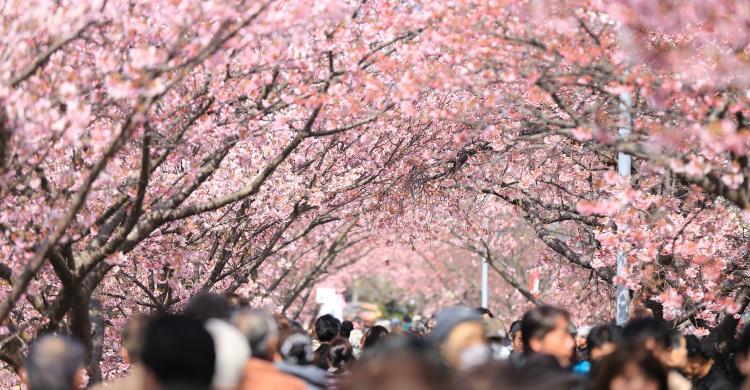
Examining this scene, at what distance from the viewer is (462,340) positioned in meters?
5.95

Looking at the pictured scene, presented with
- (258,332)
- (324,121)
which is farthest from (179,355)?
(324,121)

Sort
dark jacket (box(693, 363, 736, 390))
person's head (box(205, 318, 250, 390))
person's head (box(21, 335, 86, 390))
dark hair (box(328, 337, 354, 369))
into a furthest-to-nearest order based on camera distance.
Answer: dark hair (box(328, 337, 354, 369)) < dark jacket (box(693, 363, 736, 390)) < person's head (box(21, 335, 86, 390)) < person's head (box(205, 318, 250, 390))

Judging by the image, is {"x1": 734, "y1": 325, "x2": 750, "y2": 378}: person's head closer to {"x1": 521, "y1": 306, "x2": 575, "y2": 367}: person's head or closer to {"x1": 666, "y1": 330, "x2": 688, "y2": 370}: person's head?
{"x1": 666, "y1": 330, "x2": 688, "y2": 370}: person's head

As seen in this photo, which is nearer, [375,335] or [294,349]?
[294,349]

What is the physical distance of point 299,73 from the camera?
9227 mm

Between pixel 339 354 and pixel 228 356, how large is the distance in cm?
347

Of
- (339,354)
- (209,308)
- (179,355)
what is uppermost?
(339,354)

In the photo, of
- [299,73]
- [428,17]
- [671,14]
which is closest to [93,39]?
[299,73]

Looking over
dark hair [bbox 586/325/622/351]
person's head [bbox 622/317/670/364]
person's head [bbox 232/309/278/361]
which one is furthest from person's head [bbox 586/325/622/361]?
person's head [bbox 232/309/278/361]

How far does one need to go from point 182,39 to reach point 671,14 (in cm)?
371

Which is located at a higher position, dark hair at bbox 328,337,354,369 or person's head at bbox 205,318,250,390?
dark hair at bbox 328,337,354,369

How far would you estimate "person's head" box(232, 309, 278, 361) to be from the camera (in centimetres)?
589

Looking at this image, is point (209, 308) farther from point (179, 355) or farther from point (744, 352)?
point (744, 352)

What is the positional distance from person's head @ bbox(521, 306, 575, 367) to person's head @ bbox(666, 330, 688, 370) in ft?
2.26
